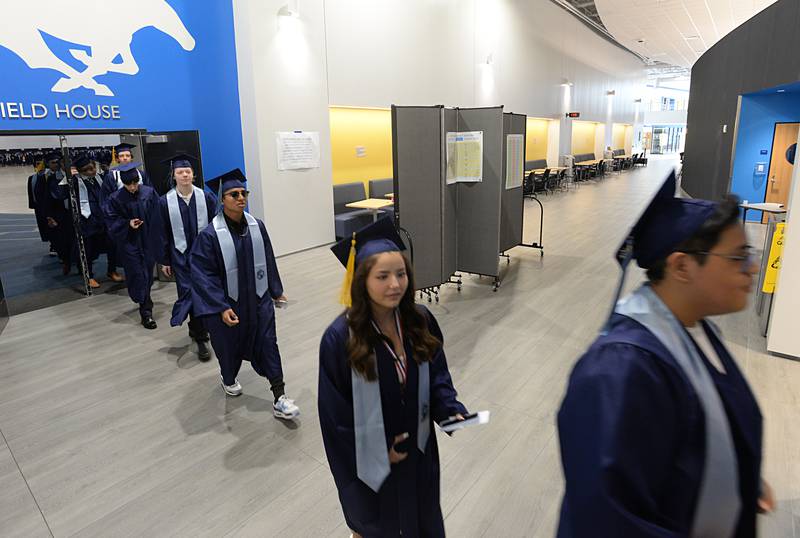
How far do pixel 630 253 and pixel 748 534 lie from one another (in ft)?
2.17

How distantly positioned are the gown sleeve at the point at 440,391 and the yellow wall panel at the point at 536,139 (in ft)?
55.1

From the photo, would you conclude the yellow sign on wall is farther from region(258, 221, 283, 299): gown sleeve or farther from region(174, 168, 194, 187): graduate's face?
region(174, 168, 194, 187): graduate's face

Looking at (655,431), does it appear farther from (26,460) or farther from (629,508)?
(26,460)

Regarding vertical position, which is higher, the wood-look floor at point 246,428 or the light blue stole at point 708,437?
the light blue stole at point 708,437

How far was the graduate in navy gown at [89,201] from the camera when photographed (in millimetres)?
6059

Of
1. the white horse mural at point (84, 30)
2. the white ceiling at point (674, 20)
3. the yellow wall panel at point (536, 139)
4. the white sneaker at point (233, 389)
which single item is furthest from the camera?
the yellow wall panel at point (536, 139)

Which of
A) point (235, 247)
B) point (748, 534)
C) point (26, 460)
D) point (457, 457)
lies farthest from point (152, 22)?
point (748, 534)

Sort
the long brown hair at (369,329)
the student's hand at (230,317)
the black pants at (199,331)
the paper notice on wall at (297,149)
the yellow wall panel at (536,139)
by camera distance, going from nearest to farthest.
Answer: the long brown hair at (369,329) → the student's hand at (230,317) → the black pants at (199,331) → the paper notice on wall at (297,149) → the yellow wall panel at (536,139)

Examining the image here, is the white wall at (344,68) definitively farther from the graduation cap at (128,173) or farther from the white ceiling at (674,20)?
the white ceiling at (674,20)

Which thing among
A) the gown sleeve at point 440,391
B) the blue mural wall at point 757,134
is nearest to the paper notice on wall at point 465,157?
the gown sleeve at point 440,391

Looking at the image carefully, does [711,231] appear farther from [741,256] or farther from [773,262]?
[773,262]

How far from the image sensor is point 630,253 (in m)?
1.11

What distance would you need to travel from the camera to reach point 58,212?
6723 mm

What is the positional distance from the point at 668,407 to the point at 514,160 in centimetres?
610
